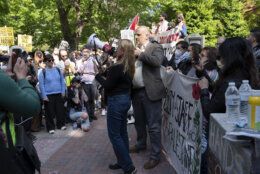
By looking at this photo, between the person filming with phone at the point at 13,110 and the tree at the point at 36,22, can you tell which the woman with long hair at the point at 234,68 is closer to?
the person filming with phone at the point at 13,110

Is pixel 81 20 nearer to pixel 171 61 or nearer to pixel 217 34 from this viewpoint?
pixel 171 61

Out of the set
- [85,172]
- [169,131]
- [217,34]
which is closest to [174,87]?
[169,131]

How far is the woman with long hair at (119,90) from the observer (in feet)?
11.6

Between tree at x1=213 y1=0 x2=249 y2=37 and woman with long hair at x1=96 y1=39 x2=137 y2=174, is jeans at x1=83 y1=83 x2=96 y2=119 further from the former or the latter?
tree at x1=213 y1=0 x2=249 y2=37

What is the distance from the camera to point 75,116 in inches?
267

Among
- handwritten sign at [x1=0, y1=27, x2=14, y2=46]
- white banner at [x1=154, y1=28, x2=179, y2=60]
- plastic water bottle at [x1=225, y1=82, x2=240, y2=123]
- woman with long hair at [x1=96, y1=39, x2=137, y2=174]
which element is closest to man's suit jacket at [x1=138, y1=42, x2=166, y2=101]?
woman with long hair at [x1=96, y1=39, x2=137, y2=174]

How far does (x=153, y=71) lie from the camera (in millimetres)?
4133

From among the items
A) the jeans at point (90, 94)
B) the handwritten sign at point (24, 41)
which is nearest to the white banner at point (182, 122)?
the jeans at point (90, 94)

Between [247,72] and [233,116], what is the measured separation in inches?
25.5

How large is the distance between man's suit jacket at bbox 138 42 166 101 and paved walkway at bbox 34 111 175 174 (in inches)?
49.4

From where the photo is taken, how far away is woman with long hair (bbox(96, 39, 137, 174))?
3.54 meters

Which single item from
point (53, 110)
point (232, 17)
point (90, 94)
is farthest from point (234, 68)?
point (232, 17)

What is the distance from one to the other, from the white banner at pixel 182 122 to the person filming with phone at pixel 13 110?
6.06 feet

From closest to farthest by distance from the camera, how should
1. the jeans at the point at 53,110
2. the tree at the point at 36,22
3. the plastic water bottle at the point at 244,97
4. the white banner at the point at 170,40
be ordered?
1. the plastic water bottle at the point at 244,97
2. the white banner at the point at 170,40
3. the jeans at the point at 53,110
4. the tree at the point at 36,22
